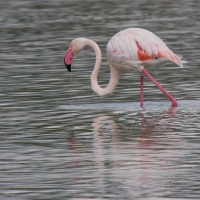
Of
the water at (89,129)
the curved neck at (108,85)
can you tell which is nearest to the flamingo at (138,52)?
the curved neck at (108,85)

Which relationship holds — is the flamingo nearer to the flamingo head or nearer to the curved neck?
the curved neck

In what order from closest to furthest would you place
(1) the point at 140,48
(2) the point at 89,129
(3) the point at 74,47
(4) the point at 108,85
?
1. (2) the point at 89,129
2. (1) the point at 140,48
3. (4) the point at 108,85
4. (3) the point at 74,47

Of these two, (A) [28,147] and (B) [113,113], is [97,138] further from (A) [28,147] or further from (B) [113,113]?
(B) [113,113]

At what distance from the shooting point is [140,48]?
14.0 meters

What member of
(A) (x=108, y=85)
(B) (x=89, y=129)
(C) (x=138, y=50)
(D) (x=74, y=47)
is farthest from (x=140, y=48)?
(B) (x=89, y=129)

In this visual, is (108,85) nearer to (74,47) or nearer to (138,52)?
(138,52)

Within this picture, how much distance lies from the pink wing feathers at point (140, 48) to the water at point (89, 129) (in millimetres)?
701

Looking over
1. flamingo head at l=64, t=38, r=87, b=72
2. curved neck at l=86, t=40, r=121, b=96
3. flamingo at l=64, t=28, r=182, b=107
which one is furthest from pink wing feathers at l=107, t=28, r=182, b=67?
flamingo head at l=64, t=38, r=87, b=72

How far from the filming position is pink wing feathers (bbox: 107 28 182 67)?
13898 millimetres

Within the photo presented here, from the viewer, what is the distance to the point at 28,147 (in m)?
10.6

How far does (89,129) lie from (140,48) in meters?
2.52

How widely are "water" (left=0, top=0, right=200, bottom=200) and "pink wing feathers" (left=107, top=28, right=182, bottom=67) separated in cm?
70

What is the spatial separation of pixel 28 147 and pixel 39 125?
1569mm

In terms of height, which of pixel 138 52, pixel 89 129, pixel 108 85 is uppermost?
pixel 138 52
